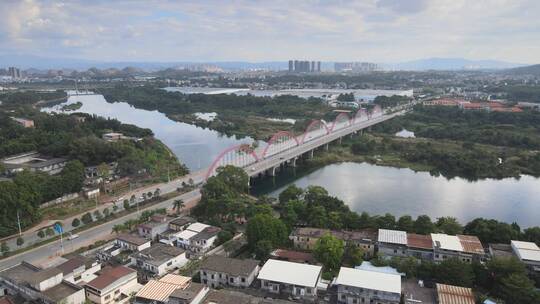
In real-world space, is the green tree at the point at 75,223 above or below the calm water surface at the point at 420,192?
above

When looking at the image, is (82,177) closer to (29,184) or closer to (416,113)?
(29,184)

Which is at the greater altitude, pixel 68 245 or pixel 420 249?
pixel 420 249

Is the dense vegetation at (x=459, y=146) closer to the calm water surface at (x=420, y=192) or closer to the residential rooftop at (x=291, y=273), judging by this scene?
the calm water surface at (x=420, y=192)

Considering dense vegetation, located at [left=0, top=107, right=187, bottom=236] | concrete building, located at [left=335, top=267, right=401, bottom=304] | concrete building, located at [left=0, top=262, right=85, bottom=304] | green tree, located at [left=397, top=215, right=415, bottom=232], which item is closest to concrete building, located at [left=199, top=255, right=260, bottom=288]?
concrete building, located at [left=335, top=267, right=401, bottom=304]

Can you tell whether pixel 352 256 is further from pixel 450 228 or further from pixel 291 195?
pixel 291 195

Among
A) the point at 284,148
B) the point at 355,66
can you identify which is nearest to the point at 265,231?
the point at 284,148

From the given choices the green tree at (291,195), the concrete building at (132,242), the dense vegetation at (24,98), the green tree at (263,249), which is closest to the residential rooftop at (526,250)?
the green tree at (263,249)

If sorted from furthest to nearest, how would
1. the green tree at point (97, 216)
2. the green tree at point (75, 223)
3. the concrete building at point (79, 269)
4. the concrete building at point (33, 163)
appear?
the concrete building at point (33, 163)
the green tree at point (97, 216)
the green tree at point (75, 223)
the concrete building at point (79, 269)
